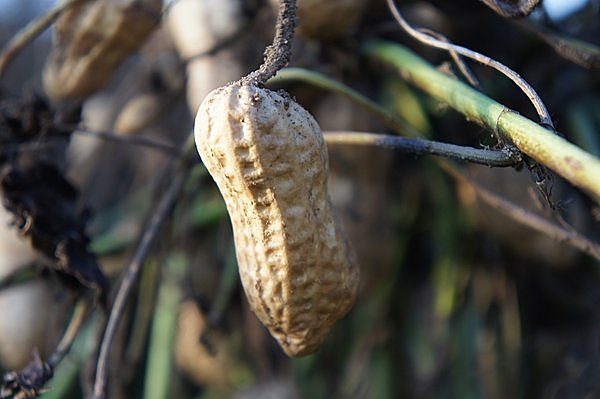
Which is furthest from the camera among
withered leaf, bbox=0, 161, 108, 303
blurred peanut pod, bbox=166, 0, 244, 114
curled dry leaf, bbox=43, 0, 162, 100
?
blurred peanut pod, bbox=166, 0, 244, 114

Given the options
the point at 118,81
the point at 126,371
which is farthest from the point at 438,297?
the point at 118,81

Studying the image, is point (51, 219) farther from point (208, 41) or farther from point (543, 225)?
point (543, 225)

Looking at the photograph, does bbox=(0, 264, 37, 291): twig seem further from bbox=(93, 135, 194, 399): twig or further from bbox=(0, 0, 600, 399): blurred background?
bbox=(93, 135, 194, 399): twig

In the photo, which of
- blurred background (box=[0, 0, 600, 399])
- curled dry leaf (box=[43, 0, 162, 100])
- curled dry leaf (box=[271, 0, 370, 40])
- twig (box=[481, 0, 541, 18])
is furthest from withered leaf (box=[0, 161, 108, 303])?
twig (box=[481, 0, 541, 18])

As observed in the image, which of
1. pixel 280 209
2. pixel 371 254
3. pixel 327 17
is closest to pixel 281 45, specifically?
pixel 280 209

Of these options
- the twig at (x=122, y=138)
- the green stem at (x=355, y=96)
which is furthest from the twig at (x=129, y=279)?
the green stem at (x=355, y=96)

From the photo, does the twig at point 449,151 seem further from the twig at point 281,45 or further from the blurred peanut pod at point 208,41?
the blurred peanut pod at point 208,41
